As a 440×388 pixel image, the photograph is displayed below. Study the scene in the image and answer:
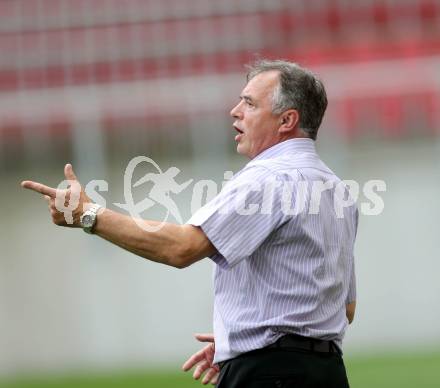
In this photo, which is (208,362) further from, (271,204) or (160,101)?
(160,101)

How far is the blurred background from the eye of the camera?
9914 millimetres

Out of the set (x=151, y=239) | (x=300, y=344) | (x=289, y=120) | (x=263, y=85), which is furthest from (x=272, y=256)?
(x=263, y=85)

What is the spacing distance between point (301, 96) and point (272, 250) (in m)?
0.60

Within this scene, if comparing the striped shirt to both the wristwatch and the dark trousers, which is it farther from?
the wristwatch

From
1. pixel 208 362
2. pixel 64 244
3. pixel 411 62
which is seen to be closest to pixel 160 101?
pixel 64 244

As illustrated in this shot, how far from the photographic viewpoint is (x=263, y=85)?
3867 millimetres

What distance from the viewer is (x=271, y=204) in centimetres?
344

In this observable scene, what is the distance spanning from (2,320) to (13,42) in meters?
3.23

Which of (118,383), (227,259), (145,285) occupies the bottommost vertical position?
(118,383)

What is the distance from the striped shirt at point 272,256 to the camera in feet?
11.2

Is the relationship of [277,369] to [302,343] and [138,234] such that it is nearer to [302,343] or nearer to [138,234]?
[302,343]

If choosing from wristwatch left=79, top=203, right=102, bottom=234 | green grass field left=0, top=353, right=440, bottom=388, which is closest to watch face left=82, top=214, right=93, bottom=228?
wristwatch left=79, top=203, right=102, bottom=234

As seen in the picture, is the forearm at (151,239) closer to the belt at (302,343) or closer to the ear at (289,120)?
the belt at (302,343)

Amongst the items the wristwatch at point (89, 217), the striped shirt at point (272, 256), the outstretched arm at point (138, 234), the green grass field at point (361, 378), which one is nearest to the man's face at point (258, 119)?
the striped shirt at point (272, 256)
